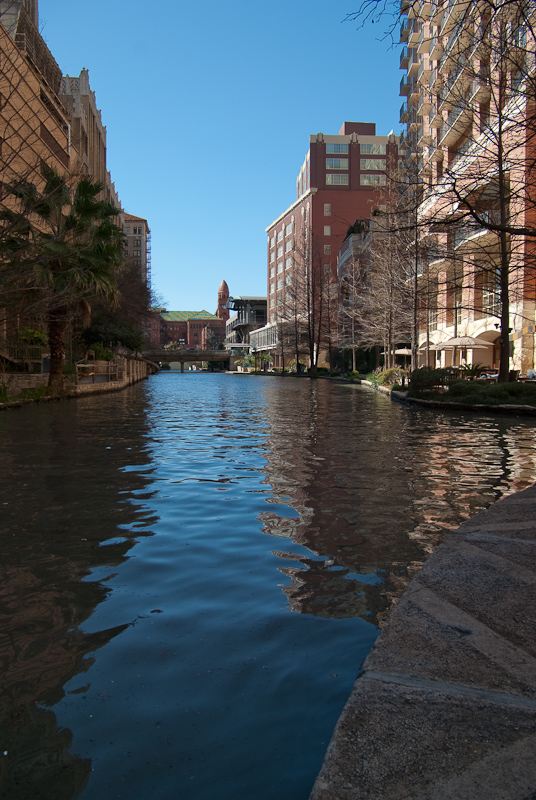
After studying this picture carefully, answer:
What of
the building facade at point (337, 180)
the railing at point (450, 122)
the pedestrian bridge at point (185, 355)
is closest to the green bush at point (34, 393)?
the railing at point (450, 122)

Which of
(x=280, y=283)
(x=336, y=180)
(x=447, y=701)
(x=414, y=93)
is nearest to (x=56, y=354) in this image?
(x=447, y=701)

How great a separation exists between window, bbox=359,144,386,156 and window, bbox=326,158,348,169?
A: 3.56 meters

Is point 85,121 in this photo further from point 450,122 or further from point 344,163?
point 344,163

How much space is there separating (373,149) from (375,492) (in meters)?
103

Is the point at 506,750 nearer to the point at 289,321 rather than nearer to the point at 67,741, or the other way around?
the point at 67,741

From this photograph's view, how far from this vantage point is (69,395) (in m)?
27.9

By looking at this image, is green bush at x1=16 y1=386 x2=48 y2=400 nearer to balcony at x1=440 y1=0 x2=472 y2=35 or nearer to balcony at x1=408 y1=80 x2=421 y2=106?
balcony at x1=440 y1=0 x2=472 y2=35

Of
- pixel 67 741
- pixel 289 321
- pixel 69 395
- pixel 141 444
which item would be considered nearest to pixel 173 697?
pixel 67 741

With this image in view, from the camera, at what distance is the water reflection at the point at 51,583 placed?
2.68m

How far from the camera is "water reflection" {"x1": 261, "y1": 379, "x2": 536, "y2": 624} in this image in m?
4.77

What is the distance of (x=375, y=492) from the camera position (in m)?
8.00

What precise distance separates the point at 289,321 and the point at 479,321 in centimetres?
4992

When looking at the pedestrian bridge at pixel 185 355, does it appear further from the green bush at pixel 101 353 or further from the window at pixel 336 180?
the green bush at pixel 101 353

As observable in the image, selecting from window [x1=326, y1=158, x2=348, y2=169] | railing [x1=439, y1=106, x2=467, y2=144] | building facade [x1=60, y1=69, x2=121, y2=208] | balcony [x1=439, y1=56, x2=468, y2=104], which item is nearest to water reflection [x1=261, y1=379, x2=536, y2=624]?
balcony [x1=439, y1=56, x2=468, y2=104]
